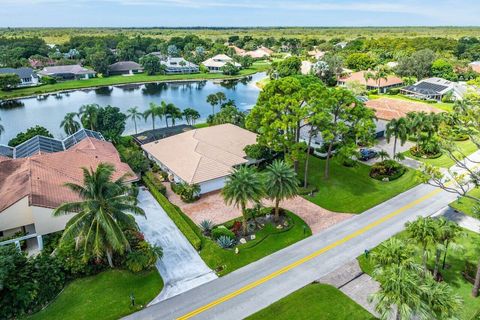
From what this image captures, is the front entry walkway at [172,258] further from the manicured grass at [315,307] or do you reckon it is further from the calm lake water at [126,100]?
the calm lake water at [126,100]

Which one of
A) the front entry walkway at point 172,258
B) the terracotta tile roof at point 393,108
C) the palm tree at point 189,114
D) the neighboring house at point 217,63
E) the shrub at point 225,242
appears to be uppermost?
the neighboring house at point 217,63

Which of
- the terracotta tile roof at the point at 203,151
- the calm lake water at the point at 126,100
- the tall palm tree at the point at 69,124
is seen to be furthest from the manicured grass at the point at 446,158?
the tall palm tree at the point at 69,124

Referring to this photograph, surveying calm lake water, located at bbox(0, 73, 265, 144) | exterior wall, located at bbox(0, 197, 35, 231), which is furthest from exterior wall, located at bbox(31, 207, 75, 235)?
calm lake water, located at bbox(0, 73, 265, 144)

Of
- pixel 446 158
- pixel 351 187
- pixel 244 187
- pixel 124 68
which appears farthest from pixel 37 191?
pixel 124 68

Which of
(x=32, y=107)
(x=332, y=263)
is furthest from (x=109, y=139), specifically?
(x=32, y=107)

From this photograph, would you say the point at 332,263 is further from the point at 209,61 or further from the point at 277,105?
the point at 209,61
